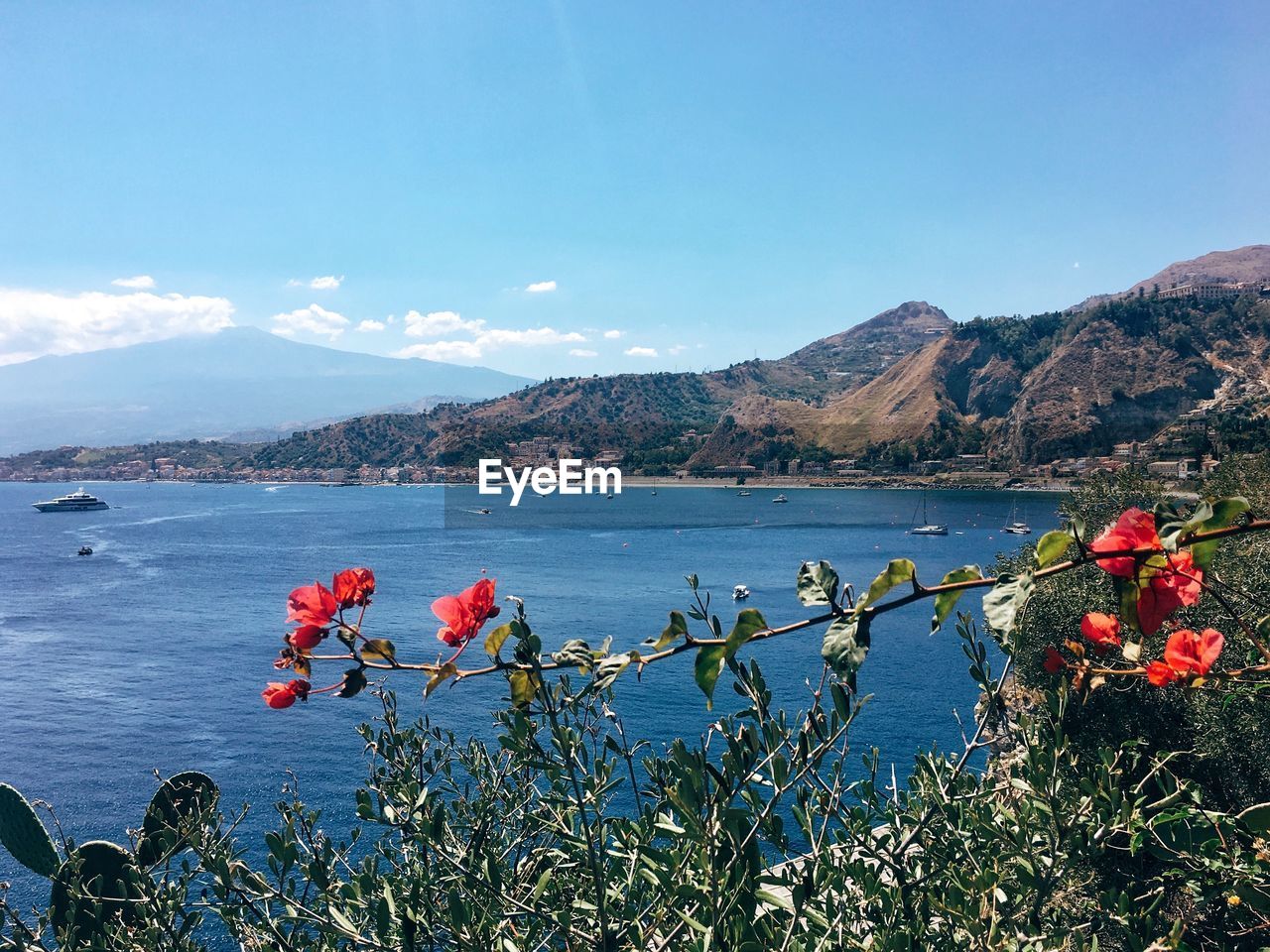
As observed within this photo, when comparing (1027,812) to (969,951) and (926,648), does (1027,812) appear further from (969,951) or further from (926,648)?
(926,648)

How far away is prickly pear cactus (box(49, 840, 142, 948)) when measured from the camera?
3867 millimetres

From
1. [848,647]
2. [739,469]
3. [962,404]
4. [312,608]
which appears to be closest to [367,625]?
[312,608]

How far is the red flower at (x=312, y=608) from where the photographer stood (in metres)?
1.62

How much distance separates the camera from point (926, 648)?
3475 cm

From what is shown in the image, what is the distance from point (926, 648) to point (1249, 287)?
14814 cm

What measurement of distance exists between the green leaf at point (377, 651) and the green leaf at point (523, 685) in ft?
0.78

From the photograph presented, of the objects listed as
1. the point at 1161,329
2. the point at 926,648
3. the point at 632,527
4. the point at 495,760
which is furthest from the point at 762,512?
the point at 495,760

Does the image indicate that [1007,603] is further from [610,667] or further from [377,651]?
[377,651]

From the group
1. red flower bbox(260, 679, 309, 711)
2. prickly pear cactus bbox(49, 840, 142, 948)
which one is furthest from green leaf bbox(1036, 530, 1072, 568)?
prickly pear cactus bbox(49, 840, 142, 948)

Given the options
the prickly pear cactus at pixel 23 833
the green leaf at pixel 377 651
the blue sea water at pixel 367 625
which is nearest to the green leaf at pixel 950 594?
the green leaf at pixel 377 651

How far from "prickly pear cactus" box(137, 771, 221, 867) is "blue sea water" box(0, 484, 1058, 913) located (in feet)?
16.3

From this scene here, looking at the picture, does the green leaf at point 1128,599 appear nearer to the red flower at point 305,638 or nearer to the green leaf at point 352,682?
the green leaf at point 352,682

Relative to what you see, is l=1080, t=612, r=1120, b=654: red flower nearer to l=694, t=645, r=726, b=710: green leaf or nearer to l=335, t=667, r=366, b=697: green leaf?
l=694, t=645, r=726, b=710: green leaf

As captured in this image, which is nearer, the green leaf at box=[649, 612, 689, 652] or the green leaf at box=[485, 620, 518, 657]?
the green leaf at box=[649, 612, 689, 652]
